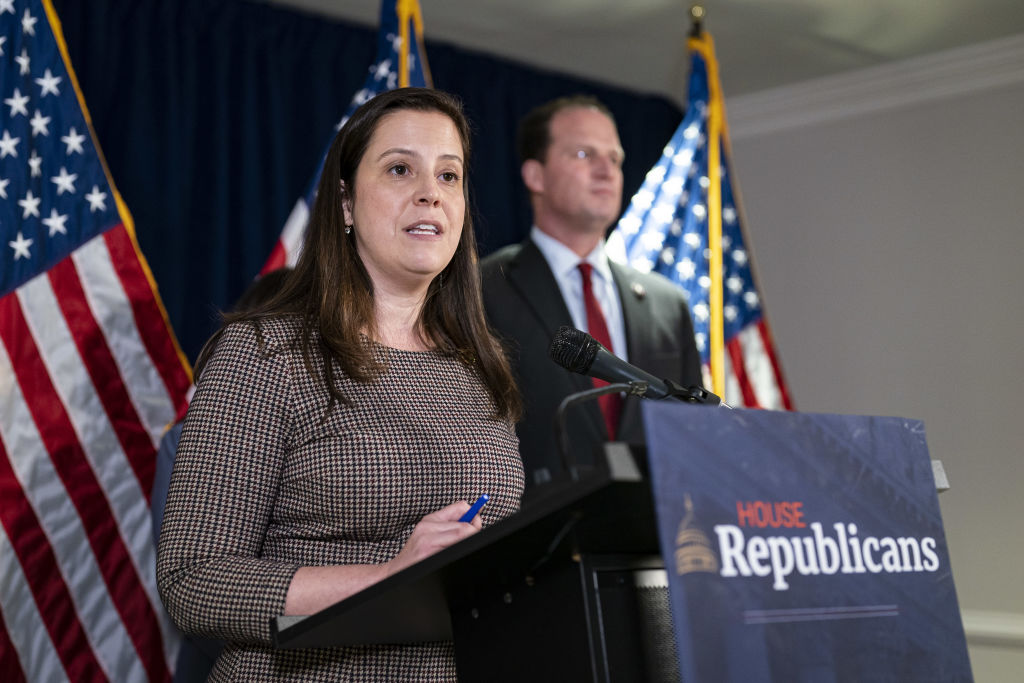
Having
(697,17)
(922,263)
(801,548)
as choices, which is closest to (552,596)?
(801,548)

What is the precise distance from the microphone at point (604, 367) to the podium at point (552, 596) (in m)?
0.22

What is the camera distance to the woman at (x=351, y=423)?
3.84 feet

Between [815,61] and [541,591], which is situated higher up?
[815,61]

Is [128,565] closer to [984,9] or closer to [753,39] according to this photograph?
[753,39]

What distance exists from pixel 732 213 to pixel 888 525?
9.94ft

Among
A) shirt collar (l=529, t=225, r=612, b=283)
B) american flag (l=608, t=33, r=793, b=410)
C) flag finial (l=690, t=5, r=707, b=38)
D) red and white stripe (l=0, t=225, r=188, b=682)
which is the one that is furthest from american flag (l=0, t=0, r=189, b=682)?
flag finial (l=690, t=5, r=707, b=38)

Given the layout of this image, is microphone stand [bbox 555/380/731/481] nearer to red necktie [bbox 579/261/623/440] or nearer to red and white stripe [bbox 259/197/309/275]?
red necktie [bbox 579/261/623/440]

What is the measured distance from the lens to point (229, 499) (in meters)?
1.21

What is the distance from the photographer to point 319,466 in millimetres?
1273

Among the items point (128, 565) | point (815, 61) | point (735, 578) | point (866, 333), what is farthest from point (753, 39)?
point (735, 578)

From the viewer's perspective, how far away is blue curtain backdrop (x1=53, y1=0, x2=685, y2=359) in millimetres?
3326

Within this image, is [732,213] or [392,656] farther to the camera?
[732,213]

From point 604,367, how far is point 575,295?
5.59 ft

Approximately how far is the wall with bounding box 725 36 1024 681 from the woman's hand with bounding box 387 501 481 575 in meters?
3.47
